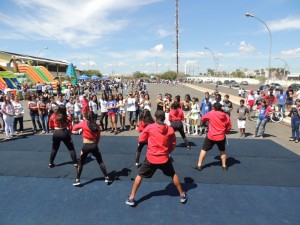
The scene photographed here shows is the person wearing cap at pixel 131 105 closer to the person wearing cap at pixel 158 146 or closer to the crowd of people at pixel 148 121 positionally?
the crowd of people at pixel 148 121

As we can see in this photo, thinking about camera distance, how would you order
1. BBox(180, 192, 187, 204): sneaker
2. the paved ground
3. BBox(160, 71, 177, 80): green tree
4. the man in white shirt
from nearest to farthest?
the paved ground < BBox(180, 192, 187, 204): sneaker < the man in white shirt < BBox(160, 71, 177, 80): green tree

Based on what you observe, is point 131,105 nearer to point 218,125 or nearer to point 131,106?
point 131,106

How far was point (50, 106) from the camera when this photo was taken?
9.90 meters

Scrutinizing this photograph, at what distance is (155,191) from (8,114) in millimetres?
6980

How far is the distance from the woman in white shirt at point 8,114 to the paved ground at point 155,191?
68.3 inches

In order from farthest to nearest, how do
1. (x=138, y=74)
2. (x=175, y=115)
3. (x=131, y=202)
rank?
(x=138, y=74)
(x=175, y=115)
(x=131, y=202)

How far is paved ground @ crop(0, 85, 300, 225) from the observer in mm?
4043

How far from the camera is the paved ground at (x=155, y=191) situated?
4043 millimetres

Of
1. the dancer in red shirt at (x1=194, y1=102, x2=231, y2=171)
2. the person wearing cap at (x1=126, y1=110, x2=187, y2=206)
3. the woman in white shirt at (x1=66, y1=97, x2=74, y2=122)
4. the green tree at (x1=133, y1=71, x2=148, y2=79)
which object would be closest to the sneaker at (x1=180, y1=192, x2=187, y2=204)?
the person wearing cap at (x1=126, y1=110, x2=187, y2=206)

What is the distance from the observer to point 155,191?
492 cm

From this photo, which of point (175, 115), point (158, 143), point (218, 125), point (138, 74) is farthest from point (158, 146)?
point (138, 74)

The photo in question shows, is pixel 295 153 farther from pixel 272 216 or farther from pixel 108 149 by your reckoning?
pixel 108 149

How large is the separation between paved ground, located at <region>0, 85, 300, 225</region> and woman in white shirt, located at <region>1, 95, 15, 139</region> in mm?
1735

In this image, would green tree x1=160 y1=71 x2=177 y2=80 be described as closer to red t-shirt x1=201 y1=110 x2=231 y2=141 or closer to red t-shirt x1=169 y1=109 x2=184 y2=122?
red t-shirt x1=169 y1=109 x2=184 y2=122
